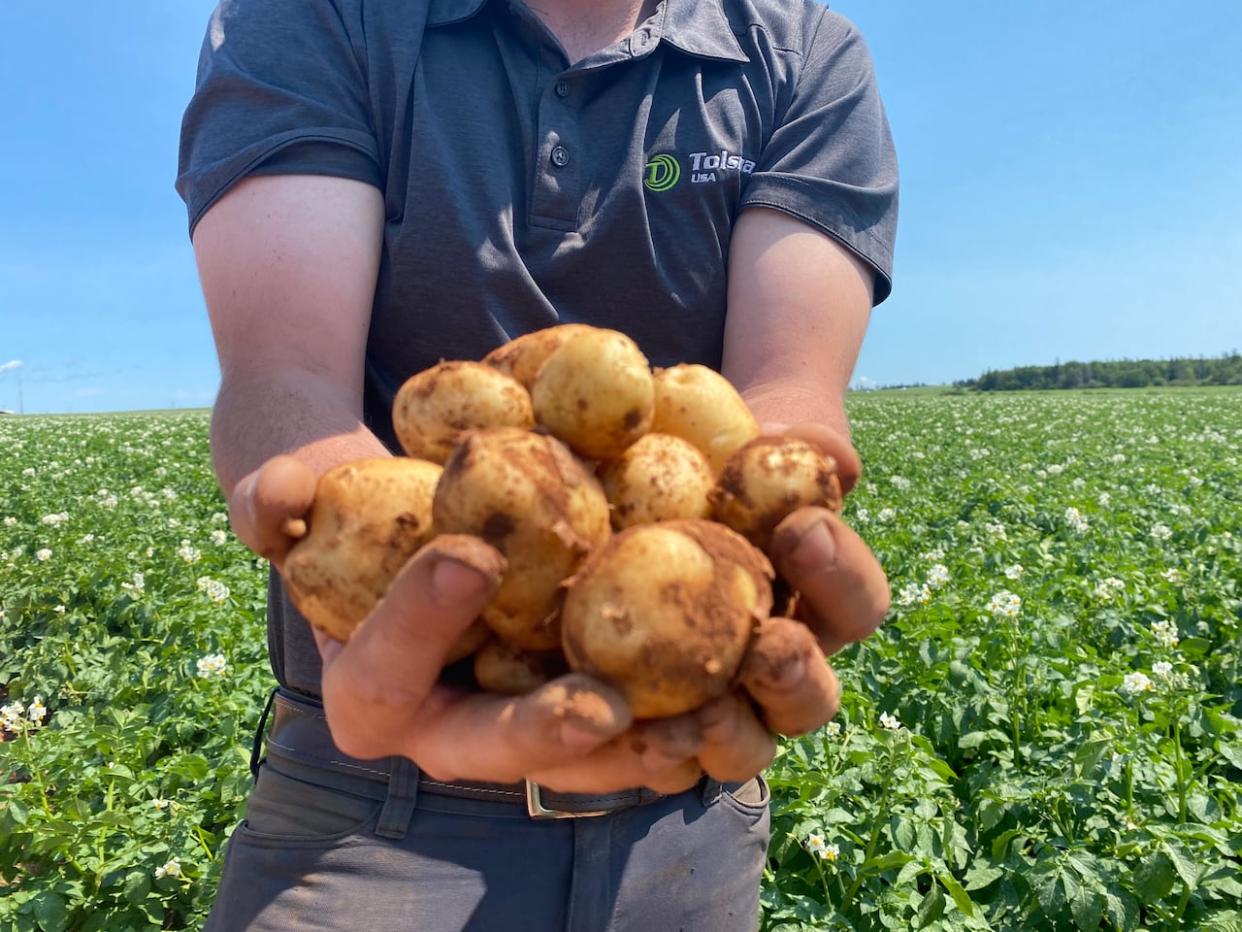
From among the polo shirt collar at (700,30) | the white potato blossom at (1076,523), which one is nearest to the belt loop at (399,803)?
the polo shirt collar at (700,30)

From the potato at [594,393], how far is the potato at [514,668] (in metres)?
0.35

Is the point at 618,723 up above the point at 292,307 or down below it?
below

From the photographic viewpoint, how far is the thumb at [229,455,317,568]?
1456 mm

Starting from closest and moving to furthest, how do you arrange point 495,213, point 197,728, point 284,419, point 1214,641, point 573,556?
point 573,556
point 284,419
point 495,213
point 197,728
point 1214,641

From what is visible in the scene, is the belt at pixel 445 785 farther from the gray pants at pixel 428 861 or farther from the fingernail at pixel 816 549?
the fingernail at pixel 816 549

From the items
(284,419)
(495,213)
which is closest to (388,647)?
(284,419)

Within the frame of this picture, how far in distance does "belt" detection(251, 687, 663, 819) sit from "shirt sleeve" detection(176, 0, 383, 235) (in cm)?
121

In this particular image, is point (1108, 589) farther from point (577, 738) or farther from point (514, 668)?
point (577, 738)

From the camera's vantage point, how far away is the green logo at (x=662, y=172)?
226cm

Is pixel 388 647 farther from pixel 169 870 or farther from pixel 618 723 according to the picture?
pixel 169 870

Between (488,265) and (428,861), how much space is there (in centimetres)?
133

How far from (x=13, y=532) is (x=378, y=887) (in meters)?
7.94

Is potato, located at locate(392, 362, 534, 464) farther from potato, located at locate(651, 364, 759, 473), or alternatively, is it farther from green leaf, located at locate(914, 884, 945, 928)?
green leaf, located at locate(914, 884, 945, 928)

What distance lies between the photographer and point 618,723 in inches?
48.0
